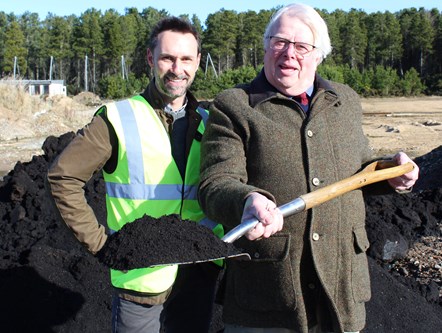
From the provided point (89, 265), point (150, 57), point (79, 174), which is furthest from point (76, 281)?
point (150, 57)

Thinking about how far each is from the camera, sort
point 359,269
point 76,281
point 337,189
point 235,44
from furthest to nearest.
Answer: point 235,44 < point 76,281 < point 359,269 < point 337,189

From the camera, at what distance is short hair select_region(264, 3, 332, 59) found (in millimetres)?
2270

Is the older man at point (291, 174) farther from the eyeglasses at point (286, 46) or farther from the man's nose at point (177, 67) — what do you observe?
the man's nose at point (177, 67)

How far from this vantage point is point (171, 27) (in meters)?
2.47

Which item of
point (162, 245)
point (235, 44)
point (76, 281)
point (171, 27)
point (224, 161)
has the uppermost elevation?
point (235, 44)

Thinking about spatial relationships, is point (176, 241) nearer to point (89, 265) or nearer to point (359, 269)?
point (359, 269)

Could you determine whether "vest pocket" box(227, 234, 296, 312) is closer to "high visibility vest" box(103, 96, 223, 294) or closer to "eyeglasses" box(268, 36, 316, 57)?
"high visibility vest" box(103, 96, 223, 294)

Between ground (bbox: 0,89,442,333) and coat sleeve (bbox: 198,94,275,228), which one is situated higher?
coat sleeve (bbox: 198,94,275,228)

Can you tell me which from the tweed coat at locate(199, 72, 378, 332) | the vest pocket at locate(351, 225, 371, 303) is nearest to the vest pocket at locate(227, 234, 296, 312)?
the tweed coat at locate(199, 72, 378, 332)

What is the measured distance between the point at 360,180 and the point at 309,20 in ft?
2.03

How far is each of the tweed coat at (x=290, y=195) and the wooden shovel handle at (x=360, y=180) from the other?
0.06 meters

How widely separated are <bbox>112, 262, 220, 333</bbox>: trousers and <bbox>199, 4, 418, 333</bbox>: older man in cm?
25

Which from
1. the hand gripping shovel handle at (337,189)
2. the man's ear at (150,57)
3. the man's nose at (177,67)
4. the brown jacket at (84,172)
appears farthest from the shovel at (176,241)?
the man's ear at (150,57)

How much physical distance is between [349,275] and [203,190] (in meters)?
0.65
